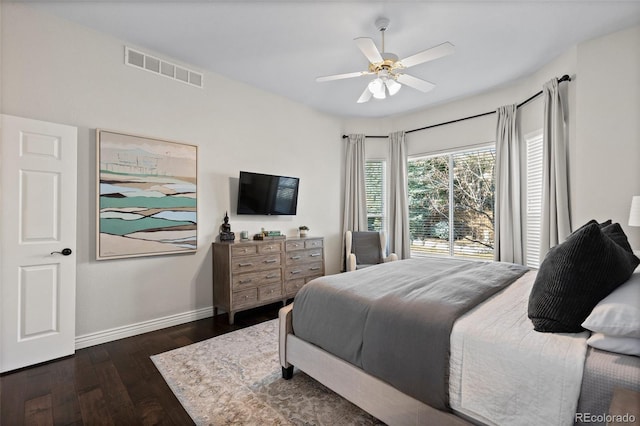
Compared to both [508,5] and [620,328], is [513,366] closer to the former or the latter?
[620,328]

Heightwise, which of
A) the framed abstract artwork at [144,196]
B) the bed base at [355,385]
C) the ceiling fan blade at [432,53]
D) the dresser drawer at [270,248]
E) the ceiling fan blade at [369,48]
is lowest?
the bed base at [355,385]

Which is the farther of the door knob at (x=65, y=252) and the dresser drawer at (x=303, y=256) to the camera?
the dresser drawer at (x=303, y=256)

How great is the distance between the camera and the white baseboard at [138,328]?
2844 mm

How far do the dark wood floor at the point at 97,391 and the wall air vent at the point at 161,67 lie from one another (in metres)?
2.90

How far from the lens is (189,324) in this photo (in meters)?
3.45

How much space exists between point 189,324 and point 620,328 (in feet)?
11.9

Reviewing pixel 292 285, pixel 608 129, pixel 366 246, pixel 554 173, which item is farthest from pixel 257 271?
pixel 608 129

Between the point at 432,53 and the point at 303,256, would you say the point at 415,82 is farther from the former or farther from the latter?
the point at 303,256

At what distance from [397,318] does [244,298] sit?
2383mm

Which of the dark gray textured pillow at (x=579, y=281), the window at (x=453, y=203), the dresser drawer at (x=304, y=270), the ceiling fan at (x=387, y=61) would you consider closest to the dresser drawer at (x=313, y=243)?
the dresser drawer at (x=304, y=270)

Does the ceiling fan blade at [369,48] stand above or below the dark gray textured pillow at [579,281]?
above

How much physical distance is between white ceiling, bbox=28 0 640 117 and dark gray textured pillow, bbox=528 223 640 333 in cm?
226

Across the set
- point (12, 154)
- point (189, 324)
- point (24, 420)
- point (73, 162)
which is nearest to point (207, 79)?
point (73, 162)

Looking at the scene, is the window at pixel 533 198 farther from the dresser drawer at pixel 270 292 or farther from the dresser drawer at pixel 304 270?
the dresser drawer at pixel 270 292
